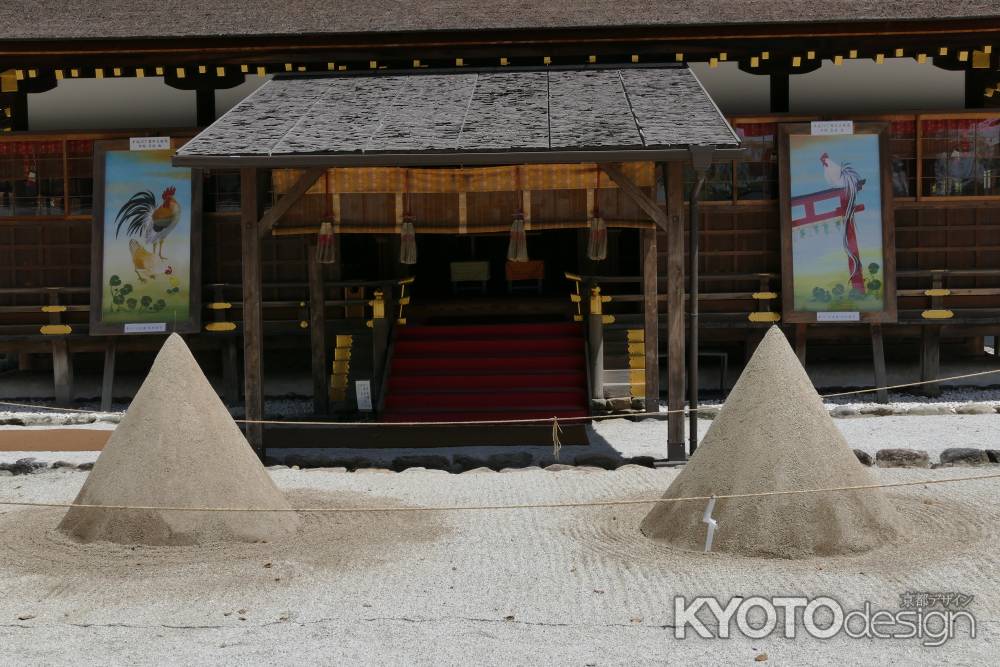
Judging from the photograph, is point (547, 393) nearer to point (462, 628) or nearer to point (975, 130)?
point (975, 130)

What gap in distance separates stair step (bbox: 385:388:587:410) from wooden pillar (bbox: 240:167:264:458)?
2.30 meters

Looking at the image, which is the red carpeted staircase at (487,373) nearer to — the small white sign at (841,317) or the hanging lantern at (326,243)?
the hanging lantern at (326,243)

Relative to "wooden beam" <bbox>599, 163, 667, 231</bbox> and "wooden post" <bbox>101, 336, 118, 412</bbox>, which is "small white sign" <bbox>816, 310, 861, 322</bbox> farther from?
"wooden post" <bbox>101, 336, 118, 412</bbox>

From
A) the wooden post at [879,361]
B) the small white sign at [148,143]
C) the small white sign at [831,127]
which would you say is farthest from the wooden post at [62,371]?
the wooden post at [879,361]

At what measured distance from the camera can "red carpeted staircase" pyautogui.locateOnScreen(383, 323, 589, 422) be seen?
43.2 feet

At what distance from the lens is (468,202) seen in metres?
12.4

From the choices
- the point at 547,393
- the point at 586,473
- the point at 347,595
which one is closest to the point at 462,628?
the point at 347,595

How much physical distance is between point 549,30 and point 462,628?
9004 millimetres

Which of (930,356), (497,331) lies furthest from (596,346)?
(930,356)

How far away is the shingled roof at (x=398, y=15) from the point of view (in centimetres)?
1344

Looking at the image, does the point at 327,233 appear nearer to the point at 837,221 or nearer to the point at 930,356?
the point at 837,221

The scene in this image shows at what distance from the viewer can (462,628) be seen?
6309mm

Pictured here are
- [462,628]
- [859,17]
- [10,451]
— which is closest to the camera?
[462,628]

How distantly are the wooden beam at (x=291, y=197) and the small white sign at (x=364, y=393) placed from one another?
2702mm
